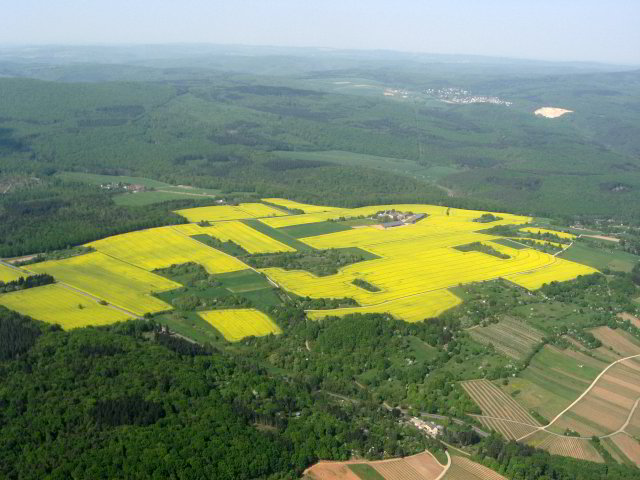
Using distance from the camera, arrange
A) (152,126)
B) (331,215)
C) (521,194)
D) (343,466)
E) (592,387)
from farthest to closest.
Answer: (152,126) → (521,194) → (331,215) → (592,387) → (343,466)

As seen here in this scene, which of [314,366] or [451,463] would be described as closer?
[451,463]

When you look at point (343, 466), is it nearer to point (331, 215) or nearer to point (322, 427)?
point (322, 427)

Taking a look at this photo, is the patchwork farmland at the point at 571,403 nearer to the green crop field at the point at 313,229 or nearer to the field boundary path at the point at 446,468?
the field boundary path at the point at 446,468

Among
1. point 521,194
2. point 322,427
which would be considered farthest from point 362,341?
point 521,194

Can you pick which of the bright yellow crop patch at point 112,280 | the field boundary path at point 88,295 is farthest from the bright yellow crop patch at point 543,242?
the field boundary path at point 88,295

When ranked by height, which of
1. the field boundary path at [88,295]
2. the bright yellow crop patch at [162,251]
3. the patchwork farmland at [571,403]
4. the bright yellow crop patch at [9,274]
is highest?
the bright yellow crop patch at [162,251]

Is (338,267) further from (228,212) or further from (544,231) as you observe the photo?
(544,231)
